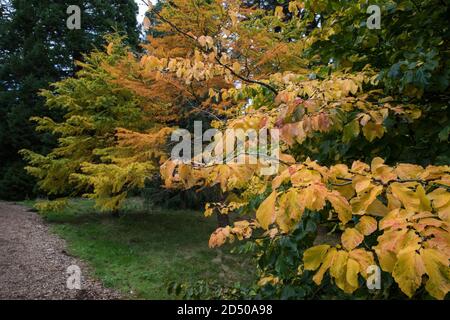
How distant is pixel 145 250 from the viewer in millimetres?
Result: 8891

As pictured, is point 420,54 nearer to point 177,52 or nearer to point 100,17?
point 177,52

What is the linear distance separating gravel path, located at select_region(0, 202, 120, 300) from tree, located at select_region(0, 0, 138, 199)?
5.78 meters

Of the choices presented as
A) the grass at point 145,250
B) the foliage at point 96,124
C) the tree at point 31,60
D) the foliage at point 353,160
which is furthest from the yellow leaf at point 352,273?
the tree at point 31,60

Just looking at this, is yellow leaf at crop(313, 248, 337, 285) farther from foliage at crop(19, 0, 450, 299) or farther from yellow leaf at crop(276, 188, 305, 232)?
yellow leaf at crop(276, 188, 305, 232)

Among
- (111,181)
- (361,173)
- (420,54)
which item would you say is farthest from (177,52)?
(361,173)

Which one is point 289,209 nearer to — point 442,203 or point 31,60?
point 442,203

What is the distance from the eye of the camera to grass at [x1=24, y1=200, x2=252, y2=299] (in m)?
7.08

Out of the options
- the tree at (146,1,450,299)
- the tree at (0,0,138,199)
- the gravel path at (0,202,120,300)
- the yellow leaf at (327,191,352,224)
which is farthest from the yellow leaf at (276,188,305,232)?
the tree at (0,0,138,199)

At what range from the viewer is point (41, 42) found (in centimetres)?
1528

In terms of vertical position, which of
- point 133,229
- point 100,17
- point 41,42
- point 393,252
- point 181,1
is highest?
point 100,17

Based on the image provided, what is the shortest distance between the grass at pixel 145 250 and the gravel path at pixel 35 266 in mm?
336

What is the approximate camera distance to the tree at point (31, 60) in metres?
14.9

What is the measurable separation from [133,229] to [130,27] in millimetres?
10990

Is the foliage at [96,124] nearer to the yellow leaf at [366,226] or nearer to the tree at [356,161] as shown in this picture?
the tree at [356,161]
